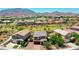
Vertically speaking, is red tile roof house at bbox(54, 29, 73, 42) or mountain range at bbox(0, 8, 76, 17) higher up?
mountain range at bbox(0, 8, 76, 17)

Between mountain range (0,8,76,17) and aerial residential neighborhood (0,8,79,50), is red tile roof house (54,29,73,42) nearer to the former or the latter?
aerial residential neighborhood (0,8,79,50)

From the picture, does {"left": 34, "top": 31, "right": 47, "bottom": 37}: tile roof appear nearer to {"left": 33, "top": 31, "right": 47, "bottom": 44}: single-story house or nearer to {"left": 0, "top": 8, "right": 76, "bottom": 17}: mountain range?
{"left": 33, "top": 31, "right": 47, "bottom": 44}: single-story house

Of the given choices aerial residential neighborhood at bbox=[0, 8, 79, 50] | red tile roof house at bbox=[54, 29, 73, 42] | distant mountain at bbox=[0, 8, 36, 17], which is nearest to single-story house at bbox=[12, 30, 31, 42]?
aerial residential neighborhood at bbox=[0, 8, 79, 50]

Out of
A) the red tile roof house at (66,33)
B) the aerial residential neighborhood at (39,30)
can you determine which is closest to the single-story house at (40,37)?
the aerial residential neighborhood at (39,30)

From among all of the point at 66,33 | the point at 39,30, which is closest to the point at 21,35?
the point at 39,30

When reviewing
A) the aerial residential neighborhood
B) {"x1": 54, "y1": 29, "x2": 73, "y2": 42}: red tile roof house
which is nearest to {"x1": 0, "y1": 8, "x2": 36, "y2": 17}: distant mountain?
the aerial residential neighborhood
